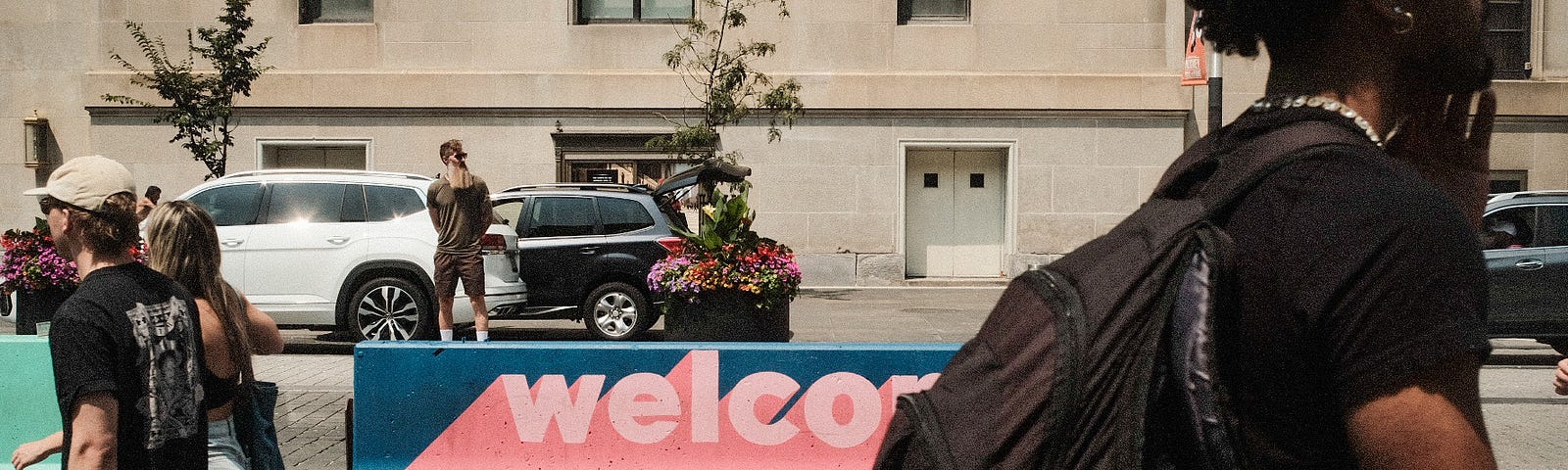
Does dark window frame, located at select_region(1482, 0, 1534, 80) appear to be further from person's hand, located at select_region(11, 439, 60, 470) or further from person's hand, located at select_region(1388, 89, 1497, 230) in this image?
person's hand, located at select_region(11, 439, 60, 470)

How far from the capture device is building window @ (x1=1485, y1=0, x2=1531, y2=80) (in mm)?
21625

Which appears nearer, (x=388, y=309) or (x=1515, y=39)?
(x=388, y=309)

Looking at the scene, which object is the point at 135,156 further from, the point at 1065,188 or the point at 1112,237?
the point at 1112,237

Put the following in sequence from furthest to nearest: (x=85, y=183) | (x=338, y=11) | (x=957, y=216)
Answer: (x=957, y=216)
(x=338, y=11)
(x=85, y=183)

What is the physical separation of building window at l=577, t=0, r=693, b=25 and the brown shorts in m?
10.4

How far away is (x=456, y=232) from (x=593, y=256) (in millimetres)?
1885

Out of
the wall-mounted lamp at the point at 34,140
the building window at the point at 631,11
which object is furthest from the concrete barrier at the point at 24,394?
the wall-mounted lamp at the point at 34,140

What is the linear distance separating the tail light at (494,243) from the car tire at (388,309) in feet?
3.01

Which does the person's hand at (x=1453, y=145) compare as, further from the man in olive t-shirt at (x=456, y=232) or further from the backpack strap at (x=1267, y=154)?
the man in olive t-shirt at (x=456, y=232)

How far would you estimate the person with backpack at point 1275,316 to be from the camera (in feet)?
3.90

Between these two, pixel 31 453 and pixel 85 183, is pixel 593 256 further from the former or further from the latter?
pixel 85 183

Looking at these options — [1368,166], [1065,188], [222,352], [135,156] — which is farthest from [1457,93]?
[135,156]

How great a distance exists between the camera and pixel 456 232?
11344mm

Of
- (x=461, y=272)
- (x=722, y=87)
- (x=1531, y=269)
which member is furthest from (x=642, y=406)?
(x=722, y=87)
